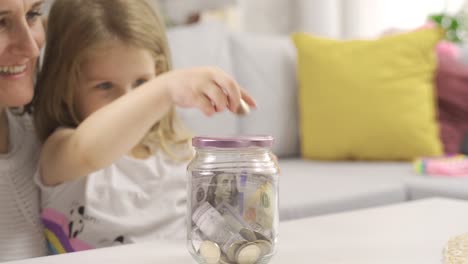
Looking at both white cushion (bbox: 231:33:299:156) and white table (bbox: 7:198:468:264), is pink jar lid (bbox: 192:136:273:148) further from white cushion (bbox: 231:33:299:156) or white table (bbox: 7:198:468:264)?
white cushion (bbox: 231:33:299:156)

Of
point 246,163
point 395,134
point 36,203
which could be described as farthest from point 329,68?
point 246,163

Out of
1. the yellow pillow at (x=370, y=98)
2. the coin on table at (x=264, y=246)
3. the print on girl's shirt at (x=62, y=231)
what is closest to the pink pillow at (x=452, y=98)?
the yellow pillow at (x=370, y=98)

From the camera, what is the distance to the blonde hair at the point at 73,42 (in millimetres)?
1147

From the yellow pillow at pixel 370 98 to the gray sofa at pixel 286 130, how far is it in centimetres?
7

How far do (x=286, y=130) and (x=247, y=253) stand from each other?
71.2 inches

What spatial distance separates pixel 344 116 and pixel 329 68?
0.65 ft

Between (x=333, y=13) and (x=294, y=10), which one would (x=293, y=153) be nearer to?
(x=333, y=13)

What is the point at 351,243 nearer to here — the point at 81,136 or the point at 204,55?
the point at 81,136

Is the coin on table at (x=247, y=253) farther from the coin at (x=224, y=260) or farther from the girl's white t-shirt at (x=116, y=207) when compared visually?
the girl's white t-shirt at (x=116, y=207)

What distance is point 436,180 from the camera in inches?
70.7

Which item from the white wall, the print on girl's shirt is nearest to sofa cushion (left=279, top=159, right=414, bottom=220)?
the print on girl's shirt

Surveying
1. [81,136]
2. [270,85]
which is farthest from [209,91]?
[270,85]

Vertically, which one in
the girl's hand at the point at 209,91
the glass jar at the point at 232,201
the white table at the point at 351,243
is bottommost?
the white table at the point at 351,243

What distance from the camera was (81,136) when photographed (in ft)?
3.18
